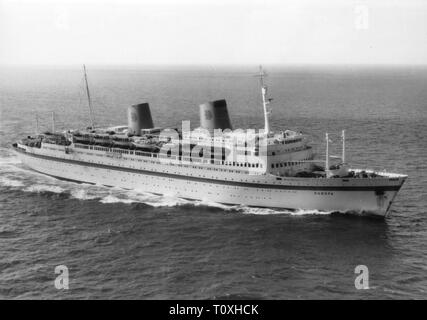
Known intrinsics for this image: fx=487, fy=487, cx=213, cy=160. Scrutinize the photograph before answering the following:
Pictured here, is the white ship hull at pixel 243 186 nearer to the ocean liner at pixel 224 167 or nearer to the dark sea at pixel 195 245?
the ocean liner at pixel 224 167

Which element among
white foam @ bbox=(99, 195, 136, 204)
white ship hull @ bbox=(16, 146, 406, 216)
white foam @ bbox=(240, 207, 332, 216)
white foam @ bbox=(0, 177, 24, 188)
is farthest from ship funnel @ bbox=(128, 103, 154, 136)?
white foam @ bbox=(240, 207, 332, 216)

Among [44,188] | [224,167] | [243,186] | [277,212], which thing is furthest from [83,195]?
[277,212]

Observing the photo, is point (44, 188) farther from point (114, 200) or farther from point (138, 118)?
point (138, 118)

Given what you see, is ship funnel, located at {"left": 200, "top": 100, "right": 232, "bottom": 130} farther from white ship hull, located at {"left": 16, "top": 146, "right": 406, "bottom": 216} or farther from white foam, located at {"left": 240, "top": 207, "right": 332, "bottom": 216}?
white foam, located at {"left": 240, "top": 207, "right": 332, "bottom": 216}

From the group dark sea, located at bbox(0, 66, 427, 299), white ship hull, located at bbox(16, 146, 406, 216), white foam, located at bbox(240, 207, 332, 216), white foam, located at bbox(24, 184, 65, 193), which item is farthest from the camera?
white foam, located at bbox(24, 184, 65, 193)

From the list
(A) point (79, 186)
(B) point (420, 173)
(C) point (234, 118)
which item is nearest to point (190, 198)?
(A) point (79, 186)
